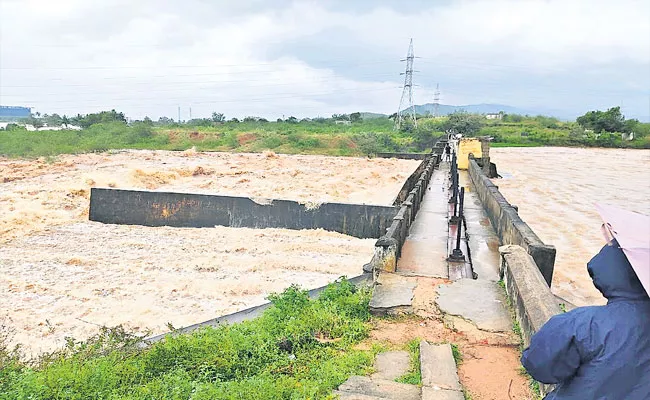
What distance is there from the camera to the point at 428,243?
9.53 m

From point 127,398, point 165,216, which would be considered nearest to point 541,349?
point 127,398

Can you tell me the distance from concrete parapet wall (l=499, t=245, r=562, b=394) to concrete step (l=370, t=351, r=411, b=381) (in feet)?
3.54

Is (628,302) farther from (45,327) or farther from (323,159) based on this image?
(323,159)

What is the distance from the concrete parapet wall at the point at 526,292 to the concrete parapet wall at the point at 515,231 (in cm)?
17

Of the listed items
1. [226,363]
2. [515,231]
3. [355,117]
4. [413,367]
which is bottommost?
[226,363]

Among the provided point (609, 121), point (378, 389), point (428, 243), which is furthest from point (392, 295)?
point (609, 121)

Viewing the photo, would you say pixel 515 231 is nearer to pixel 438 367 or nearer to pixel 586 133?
pixel 438 367

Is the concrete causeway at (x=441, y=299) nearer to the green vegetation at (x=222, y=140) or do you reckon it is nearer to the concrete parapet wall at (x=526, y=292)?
the concrete parapet wall at (x=526, y=292)

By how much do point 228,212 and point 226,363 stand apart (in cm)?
1016

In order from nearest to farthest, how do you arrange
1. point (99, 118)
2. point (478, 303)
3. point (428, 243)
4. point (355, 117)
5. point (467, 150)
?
point (478, 303)
point (428, 243)
point (467, 150)
point (99, 118)
point (355, 117)

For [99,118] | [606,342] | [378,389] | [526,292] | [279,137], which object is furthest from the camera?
[99,118]

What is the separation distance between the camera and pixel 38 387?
4.12 m

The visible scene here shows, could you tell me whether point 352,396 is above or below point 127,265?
above

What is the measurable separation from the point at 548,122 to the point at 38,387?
91.2 meters
